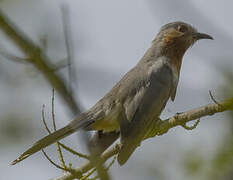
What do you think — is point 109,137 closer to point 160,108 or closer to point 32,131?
point 160,108

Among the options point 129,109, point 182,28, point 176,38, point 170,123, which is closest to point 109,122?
point 129,109

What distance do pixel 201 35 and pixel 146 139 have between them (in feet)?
8.44

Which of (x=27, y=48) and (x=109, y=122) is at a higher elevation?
(x=27, y=48)

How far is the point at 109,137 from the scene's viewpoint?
5703mm

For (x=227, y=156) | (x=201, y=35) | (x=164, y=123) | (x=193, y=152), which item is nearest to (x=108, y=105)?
(x=164, y=123)

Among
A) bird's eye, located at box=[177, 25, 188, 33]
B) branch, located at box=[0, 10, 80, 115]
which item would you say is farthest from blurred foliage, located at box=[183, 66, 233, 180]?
bird's eye, located at box=[177, 25, 188, 33]

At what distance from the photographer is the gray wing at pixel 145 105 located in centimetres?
526

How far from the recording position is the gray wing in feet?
17.3

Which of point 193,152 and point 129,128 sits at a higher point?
point 129,128

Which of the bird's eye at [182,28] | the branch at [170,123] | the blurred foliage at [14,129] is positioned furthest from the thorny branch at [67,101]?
the bird's eye at [182,28]

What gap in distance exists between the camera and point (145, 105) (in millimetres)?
5809

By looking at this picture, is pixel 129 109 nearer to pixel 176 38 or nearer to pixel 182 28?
pixel 176 38

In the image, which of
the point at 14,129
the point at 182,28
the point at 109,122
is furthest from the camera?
the point at 182,28

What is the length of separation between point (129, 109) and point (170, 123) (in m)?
0.69
